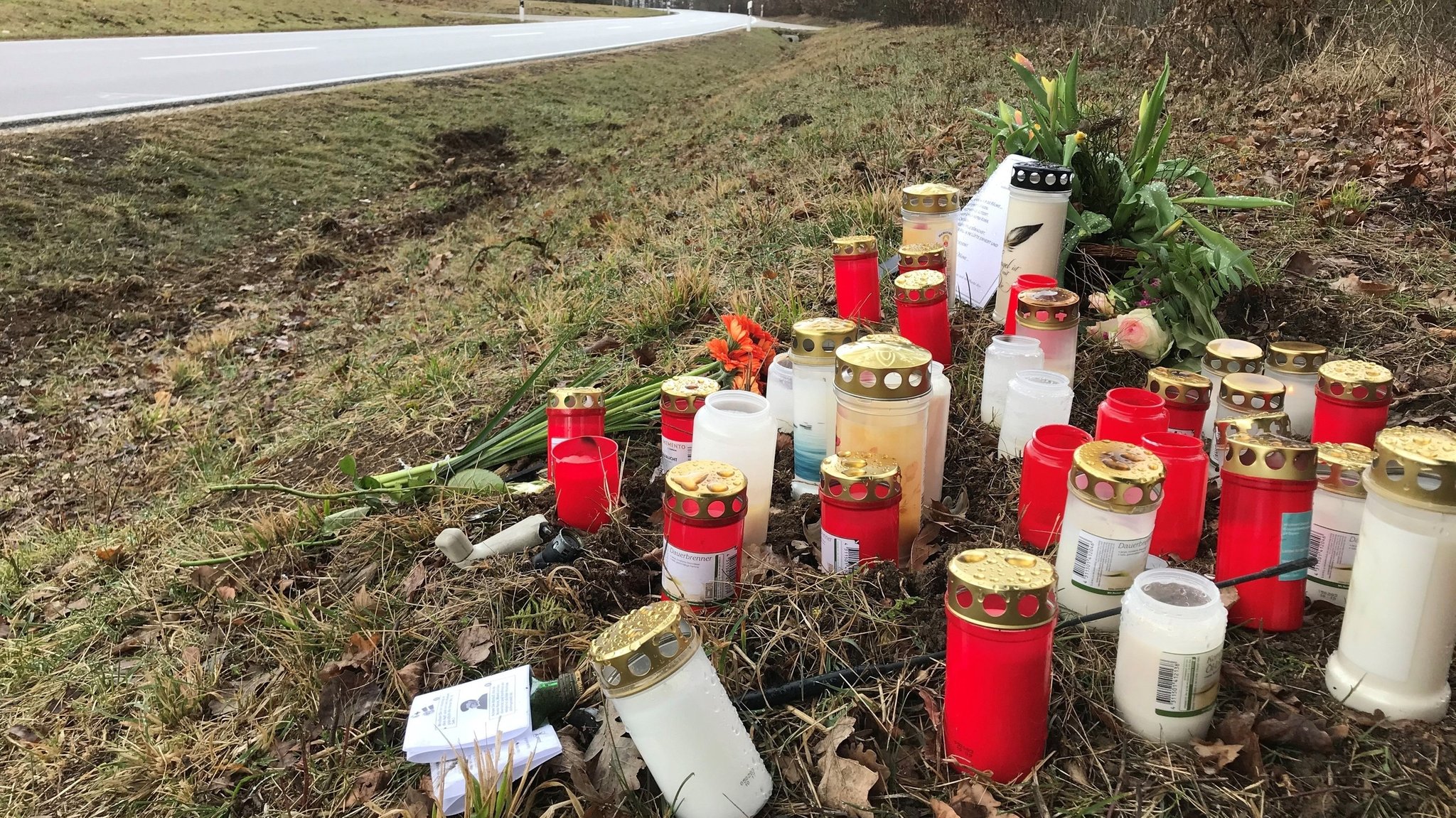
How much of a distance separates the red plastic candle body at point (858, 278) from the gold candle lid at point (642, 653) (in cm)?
150

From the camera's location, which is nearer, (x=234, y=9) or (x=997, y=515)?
(x=997, y=515)

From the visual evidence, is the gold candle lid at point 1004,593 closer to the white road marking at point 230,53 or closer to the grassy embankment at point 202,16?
the white road marking at point 230,53

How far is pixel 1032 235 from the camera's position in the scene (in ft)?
8.04

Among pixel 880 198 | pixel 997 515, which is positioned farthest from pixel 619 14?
pixel 997 515

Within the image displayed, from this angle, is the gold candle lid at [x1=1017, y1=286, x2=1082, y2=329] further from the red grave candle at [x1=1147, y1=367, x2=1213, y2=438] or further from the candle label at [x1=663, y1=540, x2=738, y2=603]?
the candle label at [x1=663, y1=540, x2=738, y2=603]

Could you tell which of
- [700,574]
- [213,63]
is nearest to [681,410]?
[700,574]

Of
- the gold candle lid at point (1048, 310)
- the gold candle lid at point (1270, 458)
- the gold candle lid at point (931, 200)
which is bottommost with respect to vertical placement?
the gold candle lid at point (1270, 458)

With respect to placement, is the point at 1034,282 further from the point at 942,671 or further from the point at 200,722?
the point at 200,722

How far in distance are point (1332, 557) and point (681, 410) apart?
131 cm

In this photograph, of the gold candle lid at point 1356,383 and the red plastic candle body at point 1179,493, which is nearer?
the red plastic candle body at point 1179,493

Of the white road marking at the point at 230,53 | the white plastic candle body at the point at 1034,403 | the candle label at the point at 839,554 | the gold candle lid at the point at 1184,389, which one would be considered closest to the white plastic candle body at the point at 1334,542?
the gold candle lid at the point at 1184,389

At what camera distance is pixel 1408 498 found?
3.84ft

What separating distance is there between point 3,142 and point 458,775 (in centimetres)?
757

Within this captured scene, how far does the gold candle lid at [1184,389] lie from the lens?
1.78m
